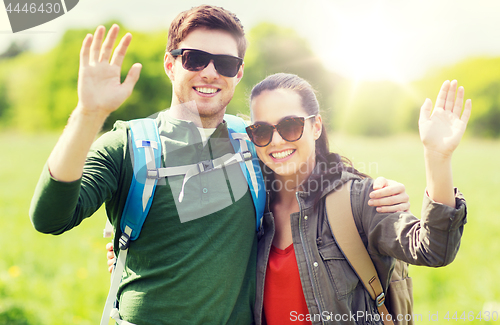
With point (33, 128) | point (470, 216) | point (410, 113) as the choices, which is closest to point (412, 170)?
point (470, 216)

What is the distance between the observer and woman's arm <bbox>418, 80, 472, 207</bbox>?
2027 mm

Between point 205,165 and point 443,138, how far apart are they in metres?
1.60

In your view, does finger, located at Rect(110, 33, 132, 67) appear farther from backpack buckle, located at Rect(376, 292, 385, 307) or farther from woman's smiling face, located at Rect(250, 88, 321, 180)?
backpack buckle, located at Rect(376, 292, 385, 307)

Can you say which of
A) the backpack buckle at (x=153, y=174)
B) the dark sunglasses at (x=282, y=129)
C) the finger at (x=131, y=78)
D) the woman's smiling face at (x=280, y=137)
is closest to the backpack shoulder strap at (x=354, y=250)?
the woman's smiling face at (x=280, y=137)

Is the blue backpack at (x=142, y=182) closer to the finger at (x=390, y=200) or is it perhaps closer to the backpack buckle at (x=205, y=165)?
the backpack buckle at (x=205, y=165)

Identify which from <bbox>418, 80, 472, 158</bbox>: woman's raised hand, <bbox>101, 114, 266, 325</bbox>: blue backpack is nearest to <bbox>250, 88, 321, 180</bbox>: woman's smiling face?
<bbox>101, 114, 266, 325</bbox>: blue backpack

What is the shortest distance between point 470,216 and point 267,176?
386 inches

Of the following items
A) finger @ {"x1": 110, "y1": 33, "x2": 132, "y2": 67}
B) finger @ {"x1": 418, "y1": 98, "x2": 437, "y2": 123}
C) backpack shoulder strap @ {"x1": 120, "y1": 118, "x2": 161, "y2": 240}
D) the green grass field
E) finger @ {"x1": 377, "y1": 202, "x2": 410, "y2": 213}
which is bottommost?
the green grass field

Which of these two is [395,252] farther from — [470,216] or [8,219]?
[8,219]

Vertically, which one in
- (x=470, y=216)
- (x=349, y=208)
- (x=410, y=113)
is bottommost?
(x=410, y=113)

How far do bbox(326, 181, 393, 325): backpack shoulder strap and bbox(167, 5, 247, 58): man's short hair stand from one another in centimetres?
164

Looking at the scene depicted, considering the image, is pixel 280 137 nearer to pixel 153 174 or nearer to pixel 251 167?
pixel 251 167

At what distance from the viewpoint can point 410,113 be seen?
50.4 m

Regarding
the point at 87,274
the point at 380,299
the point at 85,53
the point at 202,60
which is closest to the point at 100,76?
the point at 85,53
